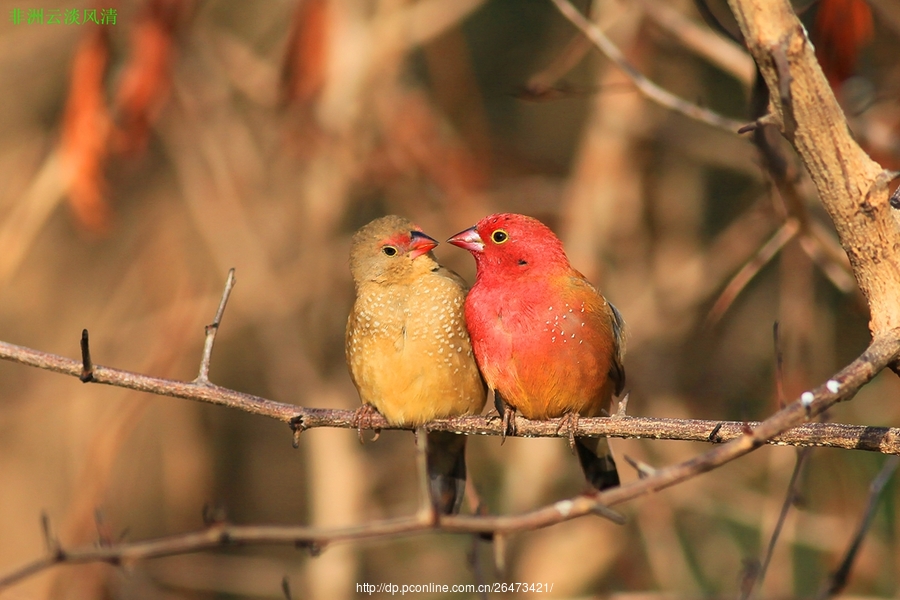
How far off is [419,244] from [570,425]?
44.3 inches

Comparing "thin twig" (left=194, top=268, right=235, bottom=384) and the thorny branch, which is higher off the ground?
"thin twig" (left=194, top=268, right=235, bottom=384)

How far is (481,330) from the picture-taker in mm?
3959

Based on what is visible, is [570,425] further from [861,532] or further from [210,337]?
[210,337]

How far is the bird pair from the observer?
3.86 meters

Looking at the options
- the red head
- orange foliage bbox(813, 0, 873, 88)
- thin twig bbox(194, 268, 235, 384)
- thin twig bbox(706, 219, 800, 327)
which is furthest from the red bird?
orange foliage bbox(813, 0, 873, 88)

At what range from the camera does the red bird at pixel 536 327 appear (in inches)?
151

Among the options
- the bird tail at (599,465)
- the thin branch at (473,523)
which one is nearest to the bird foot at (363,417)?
the bird tail at (599,465)

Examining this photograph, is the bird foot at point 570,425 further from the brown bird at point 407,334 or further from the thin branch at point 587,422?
the brown bird at point 407,334

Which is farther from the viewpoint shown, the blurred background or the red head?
the blurred background

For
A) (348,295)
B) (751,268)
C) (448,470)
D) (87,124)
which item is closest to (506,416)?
(448,470)

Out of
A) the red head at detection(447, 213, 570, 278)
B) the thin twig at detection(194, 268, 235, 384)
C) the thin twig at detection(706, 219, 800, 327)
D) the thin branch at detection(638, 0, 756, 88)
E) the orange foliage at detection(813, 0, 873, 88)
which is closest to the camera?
the thin twig at detection(194, 268, 235, 384)

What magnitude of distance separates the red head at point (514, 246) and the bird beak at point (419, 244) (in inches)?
6.5

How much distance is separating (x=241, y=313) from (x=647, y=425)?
397 cm

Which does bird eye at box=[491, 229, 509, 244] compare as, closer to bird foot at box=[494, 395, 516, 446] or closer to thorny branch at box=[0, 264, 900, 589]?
bird foot at box=[494, 395, 516, 446]
